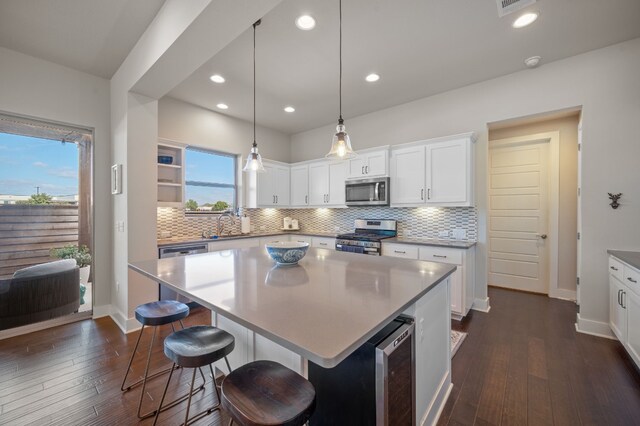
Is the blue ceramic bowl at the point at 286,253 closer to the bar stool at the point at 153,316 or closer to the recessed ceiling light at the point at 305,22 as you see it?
the bar stool at the point at 153,316

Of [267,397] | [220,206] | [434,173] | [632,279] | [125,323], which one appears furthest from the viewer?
[220,206]

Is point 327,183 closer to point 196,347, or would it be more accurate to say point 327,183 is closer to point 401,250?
point 401,250

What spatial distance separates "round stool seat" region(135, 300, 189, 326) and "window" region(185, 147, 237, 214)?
2432 millimetres

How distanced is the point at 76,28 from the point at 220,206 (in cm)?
266

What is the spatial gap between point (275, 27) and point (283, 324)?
259cm

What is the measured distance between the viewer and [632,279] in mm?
2172

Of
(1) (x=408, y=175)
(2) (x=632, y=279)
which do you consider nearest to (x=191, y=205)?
(1) (x=408, y=175)

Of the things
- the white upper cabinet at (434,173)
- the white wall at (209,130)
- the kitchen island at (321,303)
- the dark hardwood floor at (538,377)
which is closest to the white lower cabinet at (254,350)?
the kitchen island at (321,303)

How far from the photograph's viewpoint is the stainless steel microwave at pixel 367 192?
157 inches

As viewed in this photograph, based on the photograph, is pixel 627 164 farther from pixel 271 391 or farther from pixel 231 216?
pixel 231 216

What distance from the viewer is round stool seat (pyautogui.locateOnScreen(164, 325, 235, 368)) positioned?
1.34m

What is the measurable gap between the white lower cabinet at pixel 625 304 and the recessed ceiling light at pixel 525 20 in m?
2.23

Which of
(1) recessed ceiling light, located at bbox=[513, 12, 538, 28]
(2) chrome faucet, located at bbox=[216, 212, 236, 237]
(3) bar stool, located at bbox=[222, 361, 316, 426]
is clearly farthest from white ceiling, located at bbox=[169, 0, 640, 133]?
(3) bar stool, located at bbox=[222, 361, 316, 426]

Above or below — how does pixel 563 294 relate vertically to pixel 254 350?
below
